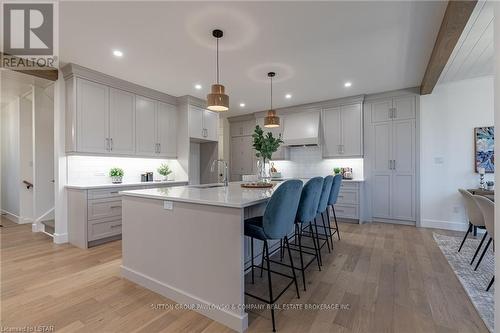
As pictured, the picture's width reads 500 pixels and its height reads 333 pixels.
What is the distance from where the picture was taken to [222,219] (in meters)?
1.73

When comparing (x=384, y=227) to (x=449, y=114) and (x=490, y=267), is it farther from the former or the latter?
(x=449, y=114)

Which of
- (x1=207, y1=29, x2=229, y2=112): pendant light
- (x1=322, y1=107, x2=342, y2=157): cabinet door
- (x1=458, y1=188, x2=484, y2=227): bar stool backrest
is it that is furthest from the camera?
(x1=322, y1=107, x2=342, y2=157): cabinet door

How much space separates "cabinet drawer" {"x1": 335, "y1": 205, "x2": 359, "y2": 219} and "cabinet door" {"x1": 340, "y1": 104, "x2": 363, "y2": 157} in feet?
3.68

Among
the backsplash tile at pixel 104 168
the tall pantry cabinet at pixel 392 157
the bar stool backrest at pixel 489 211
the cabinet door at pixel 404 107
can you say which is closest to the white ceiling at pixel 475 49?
the cabinet door at pixel 404 107

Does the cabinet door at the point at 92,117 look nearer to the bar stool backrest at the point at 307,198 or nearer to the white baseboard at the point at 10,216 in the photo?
the white baseboard at the point at 10,216

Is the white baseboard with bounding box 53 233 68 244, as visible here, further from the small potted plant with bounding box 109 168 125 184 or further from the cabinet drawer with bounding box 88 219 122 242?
the small potted plant with bounding box 109 168 125 184

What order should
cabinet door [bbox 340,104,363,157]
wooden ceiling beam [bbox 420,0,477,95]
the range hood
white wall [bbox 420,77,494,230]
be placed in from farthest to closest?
the range hood < cabinet door [bbox 340,104,363,157] < white wall [bbox 420,77,494,230] < wooden ceiling beam [bbox 420,0,477,95]

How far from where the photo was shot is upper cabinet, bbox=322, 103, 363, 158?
4.92m

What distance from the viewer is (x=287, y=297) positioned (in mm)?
2064

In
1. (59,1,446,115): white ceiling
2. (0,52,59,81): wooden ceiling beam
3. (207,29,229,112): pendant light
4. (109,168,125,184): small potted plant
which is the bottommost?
(109,168,125,184): small potted plant

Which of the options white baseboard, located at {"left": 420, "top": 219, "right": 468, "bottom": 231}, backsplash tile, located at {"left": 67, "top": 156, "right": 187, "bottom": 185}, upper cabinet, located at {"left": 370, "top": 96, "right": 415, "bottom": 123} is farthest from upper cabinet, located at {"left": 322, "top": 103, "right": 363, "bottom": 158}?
backsplash tile, located at {"left": 67, "top": 156, "right": 187, "bottom": 185}

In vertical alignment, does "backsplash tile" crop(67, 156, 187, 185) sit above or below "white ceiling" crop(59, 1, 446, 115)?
below

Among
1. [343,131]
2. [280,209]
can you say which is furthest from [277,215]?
[343,131]

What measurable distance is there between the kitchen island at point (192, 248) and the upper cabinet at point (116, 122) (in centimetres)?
185
